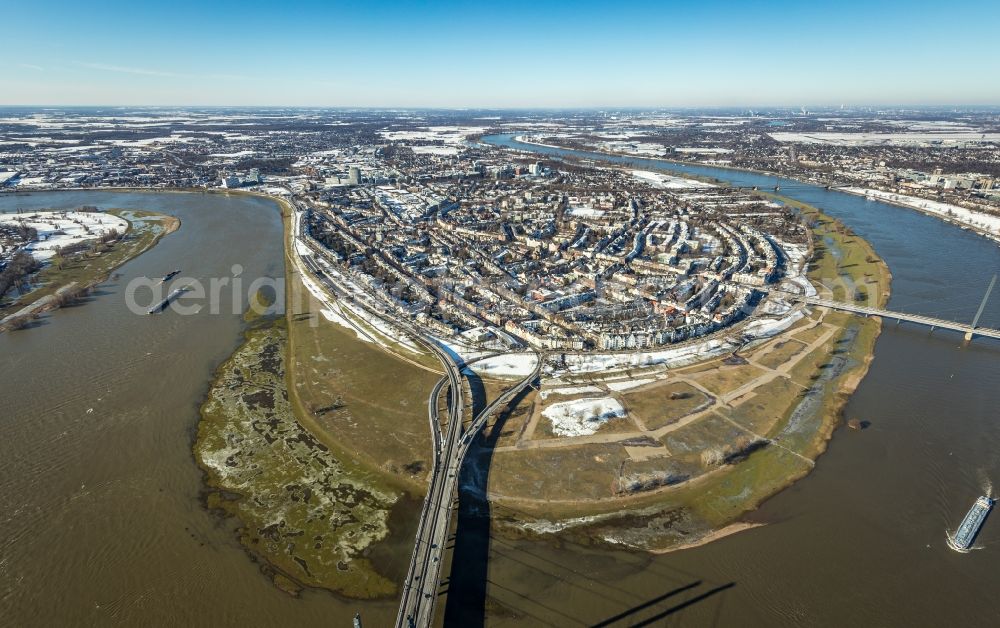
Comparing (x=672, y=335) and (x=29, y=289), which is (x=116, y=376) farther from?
(x=672, y=335)

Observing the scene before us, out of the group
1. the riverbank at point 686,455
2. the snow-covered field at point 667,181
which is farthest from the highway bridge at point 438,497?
the snow-covered field at point 667,181

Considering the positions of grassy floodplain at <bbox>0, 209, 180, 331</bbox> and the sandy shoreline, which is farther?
grassy floodplain at <bbox>0, 209, 180, 331</bbox>

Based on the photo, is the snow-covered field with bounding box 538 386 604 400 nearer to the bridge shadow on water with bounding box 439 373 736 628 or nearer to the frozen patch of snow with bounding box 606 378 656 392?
the frozen patch of snow with bounding box 606 378 656 392

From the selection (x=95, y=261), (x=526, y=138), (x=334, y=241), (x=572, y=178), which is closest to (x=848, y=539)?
(x=334, y=241)

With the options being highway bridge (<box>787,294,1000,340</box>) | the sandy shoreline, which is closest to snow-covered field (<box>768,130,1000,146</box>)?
highway bridge (<box>787,294,1000,340</box>)

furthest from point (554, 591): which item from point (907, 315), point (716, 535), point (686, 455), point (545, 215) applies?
point (545, 215)

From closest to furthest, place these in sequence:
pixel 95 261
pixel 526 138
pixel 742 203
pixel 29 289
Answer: pixel 29 289 < pixel 95 261 < pixel 742 203 < pixel 526 138

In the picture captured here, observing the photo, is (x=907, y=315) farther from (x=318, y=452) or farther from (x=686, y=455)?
(x=318, y=452)
